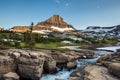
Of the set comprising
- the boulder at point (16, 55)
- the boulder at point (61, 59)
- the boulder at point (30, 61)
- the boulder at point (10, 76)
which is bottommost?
the boulder at point (10, 76)

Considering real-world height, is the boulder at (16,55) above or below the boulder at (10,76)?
above

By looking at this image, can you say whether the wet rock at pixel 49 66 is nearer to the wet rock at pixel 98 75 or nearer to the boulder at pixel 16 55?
the boulder at pixel 16 55

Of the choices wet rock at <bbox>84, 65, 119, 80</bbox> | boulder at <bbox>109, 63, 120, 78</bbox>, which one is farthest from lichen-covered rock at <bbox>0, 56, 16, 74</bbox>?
boulder at <bbox>109, 63, 120, 78</bbox>

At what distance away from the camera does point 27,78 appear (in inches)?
1804

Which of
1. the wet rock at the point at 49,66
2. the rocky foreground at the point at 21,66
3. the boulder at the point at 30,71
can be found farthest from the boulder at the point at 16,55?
the wet rock at the point at 49,66

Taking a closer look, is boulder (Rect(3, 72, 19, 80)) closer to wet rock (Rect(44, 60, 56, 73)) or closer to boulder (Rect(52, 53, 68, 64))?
wet rock (Rect(44, 60, 56, 73))

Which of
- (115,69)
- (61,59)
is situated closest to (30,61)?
(61,59)

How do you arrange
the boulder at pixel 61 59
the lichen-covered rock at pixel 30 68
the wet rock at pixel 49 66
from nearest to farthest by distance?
the lichen-covered rock at pixel 30 68
the wet rock at pixel 49 66
the boulder at pixel 61 59

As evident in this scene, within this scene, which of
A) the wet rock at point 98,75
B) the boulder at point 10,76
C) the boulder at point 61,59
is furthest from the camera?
the boulder at point 61,59

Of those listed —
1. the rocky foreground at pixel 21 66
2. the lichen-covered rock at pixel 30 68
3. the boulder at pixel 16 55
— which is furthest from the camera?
the boulder at pixel 16 55

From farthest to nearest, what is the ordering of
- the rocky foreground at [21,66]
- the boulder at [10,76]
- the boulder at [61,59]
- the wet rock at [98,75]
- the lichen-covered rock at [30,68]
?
the boulder at [61,59], the lichen-covered rock at [30,68], the rocky foreground at [21,66], the boulder at [10,76], the wet rock at [98,75]

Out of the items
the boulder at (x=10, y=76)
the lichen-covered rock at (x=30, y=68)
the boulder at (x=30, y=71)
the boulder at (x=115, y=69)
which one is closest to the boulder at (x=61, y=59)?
the lichen-covered rock at (x=30, y=68)

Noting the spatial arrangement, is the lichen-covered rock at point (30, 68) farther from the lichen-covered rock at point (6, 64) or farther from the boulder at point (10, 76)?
the boulder at point (10, 76)

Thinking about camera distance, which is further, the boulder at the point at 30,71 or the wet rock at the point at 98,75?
the boulder at the point at 30,71
